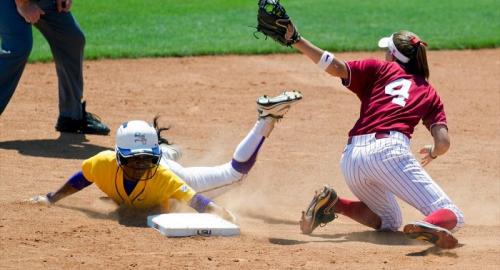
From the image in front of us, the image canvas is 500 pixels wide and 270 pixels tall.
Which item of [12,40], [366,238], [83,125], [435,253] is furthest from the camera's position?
[83,125]

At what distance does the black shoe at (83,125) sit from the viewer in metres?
9.21

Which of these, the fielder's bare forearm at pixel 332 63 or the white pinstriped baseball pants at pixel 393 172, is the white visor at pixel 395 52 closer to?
→ the fielder's bare forearm at pixel 332 63

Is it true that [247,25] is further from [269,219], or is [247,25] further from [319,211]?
[319,211]

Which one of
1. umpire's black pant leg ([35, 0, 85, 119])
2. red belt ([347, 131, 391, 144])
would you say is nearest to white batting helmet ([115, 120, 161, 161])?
red belt ([347, 131, 391, 144])

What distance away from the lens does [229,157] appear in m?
8.69

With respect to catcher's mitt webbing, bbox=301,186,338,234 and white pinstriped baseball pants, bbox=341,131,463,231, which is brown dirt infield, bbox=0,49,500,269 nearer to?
catcher's mitt webbing, bbox=301,186,338,234

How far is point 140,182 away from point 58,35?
295cm

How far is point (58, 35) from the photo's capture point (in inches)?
354

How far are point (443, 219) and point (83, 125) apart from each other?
4192 millimetres

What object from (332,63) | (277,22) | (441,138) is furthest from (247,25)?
(441,138)

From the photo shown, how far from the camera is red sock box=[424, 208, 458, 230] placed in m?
5.96

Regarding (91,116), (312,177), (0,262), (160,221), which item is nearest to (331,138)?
(312,177)

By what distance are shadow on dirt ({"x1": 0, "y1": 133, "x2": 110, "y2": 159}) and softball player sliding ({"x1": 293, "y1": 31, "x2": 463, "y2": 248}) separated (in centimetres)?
276

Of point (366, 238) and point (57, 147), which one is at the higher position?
point (366, 238)
